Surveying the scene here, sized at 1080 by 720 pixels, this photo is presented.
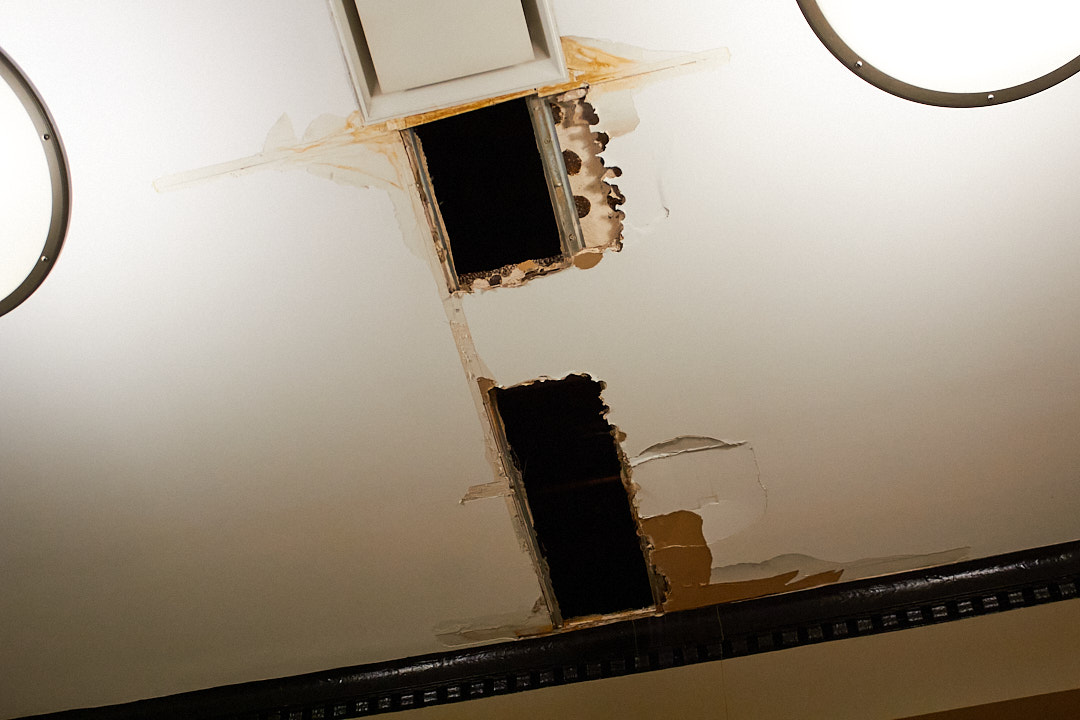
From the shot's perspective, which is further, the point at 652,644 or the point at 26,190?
the point at 652,644

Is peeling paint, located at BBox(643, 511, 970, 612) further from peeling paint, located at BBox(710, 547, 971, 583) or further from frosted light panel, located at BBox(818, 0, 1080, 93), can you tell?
frosted light panel, located at BBox(818, 0, 1080, 93)

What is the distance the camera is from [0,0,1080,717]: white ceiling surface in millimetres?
1388

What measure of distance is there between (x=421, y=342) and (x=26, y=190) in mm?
784

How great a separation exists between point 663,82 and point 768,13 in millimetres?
211

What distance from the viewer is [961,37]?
4.30 feet

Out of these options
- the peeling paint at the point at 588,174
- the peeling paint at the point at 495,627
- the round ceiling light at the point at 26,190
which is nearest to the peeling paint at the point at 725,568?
the peeling paint at the point at 495,627

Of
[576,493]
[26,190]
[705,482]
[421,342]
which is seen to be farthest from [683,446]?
[26,190]

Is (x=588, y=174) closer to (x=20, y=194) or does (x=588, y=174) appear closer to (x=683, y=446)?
(x=683, y=446)

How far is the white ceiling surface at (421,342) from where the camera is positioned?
1.39m

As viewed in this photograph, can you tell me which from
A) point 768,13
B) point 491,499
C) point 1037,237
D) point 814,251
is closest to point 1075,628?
point 1037,237

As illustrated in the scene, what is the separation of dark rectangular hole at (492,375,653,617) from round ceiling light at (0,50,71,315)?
36.4 inches

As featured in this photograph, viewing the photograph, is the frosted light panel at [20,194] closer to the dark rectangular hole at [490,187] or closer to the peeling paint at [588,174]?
the dark rectangular hole at [490,187]

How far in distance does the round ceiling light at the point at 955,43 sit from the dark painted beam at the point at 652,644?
111 centimetres

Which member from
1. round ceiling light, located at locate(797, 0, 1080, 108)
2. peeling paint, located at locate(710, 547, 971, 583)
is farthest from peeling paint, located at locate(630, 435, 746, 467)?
round ceiling light, located at locate(797, 0, 1080, 108)
